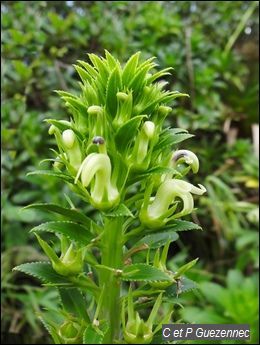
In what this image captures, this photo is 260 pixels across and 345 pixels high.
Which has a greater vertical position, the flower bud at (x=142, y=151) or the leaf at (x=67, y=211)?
the flower bud at (x=142, y=151)

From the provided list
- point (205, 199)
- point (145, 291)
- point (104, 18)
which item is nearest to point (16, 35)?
point (104, 18)

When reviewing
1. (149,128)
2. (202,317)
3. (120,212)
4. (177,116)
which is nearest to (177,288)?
(120,212)

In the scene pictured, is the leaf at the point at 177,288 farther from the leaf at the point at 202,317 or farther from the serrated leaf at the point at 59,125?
the leaf at the point at 202,317

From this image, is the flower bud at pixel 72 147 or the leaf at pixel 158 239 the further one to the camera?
the leaf at pixel 158 239

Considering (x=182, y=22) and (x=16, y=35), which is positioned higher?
(x=182, y=22)

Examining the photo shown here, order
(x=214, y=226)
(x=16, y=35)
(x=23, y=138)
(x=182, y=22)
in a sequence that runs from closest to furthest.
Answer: (x=16, y=35)
(x=23, y=138)
(x=214, y=226)
(x=182, y=22)

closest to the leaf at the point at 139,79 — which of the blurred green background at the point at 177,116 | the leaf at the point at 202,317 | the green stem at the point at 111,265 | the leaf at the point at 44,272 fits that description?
the green stem at the point at 111,265

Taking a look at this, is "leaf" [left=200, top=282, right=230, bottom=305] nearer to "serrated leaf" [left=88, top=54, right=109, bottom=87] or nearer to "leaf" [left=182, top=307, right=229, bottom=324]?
"leaf" [left=182, top=307, right=229, bottom=324]

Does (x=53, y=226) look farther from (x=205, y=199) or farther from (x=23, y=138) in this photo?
(x=205, y=199)
